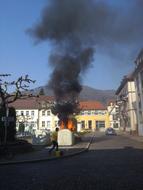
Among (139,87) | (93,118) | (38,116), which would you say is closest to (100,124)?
(93,118)

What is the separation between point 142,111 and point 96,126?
6304cm

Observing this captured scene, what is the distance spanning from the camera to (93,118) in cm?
11725

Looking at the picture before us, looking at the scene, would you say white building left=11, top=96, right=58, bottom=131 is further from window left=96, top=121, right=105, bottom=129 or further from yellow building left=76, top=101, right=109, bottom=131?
window left=96, top=121, right=105, bottom=129

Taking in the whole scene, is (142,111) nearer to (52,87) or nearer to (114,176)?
(52,87)

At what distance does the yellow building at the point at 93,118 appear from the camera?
115188 mm

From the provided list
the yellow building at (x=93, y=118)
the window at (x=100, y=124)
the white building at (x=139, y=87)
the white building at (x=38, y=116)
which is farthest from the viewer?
the window at (x=100, y=124)

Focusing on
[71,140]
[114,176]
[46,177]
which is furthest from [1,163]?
[71,140]

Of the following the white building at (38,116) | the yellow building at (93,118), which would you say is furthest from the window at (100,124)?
the white building at (38,116)

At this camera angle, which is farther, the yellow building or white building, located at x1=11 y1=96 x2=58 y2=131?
the yellow building

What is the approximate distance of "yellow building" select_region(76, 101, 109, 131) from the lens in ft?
378

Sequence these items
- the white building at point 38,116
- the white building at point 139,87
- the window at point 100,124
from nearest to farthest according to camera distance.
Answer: the white building at point 139,87, the white building at point 38,116, the window at point 100,124

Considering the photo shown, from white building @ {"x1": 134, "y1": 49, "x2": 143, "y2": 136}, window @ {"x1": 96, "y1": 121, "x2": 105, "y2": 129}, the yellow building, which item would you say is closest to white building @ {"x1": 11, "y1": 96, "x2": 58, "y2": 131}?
the yellow building

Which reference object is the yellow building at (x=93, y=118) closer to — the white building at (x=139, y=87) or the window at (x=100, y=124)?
the window at (x=100, y=124)

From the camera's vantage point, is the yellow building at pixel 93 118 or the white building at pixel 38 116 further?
the yellow building at pixel 93 118
